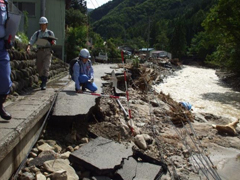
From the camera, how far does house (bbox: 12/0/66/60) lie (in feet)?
57.0

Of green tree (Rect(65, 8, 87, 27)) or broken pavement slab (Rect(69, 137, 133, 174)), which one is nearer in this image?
broken pavement slab (Rect(69, 137, 133, 174))

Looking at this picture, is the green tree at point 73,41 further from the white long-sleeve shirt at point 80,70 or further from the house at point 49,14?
the white long-sleeve shirt at point 80,70

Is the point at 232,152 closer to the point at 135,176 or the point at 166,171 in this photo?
the point at 166,171

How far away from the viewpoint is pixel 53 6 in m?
18.5

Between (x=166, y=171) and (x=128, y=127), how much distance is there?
4.68 ft

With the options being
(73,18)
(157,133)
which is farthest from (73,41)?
(157,133)

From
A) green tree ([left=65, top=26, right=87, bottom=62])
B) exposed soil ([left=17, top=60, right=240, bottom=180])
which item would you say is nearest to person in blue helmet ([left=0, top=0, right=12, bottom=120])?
exposed soil ([left=17, top=60, right=240, bottom=180])

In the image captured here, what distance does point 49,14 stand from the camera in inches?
719

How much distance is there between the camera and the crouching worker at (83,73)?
5.34 metres

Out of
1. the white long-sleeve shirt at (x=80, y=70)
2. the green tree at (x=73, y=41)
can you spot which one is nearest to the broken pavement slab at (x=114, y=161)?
the white long-sleeve shirt at (x=80, y=70)

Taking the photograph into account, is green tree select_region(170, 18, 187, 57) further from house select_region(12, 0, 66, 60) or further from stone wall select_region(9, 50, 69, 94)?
stone wall select_region(9, 50, 69, 94)

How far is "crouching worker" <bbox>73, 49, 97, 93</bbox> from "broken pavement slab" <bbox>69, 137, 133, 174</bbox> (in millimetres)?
1976

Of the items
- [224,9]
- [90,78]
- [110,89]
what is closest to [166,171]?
[90,78]

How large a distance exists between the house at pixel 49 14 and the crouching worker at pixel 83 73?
12.7 m
